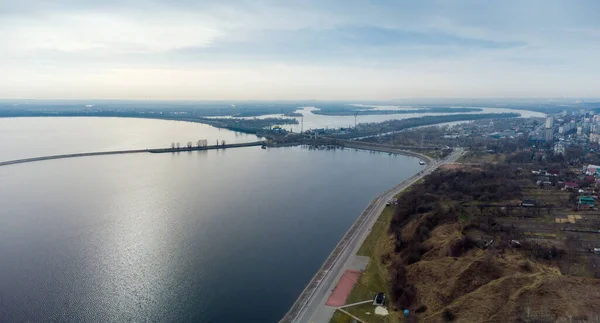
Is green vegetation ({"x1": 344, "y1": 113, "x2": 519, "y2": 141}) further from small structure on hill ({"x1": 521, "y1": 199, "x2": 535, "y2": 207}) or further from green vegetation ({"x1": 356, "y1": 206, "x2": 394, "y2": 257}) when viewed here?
green vegetation ({"x1": 356, "y1": 206, "x2": 394, "y2": 257})

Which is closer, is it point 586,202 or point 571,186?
point 586,202

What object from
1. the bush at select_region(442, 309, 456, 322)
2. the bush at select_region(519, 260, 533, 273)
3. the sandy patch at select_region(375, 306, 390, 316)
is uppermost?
the bush at select_region(519, 260, 533, 273)

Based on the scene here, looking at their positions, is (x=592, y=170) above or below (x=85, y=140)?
below

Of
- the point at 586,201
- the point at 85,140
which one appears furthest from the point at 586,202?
the point at 85,140

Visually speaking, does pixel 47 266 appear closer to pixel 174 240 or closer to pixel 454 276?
pixel 174 240

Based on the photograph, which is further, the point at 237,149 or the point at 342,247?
the point at 237,149

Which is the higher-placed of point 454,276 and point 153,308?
point 454,276

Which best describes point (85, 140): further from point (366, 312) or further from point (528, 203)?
point (528, 203)

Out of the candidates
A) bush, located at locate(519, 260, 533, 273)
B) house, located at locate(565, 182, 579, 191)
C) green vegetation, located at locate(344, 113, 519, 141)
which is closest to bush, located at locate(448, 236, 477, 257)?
bush, located at locate(519, 260, 533, 273)

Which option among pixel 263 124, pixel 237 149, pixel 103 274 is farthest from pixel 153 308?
pixel 263 124
